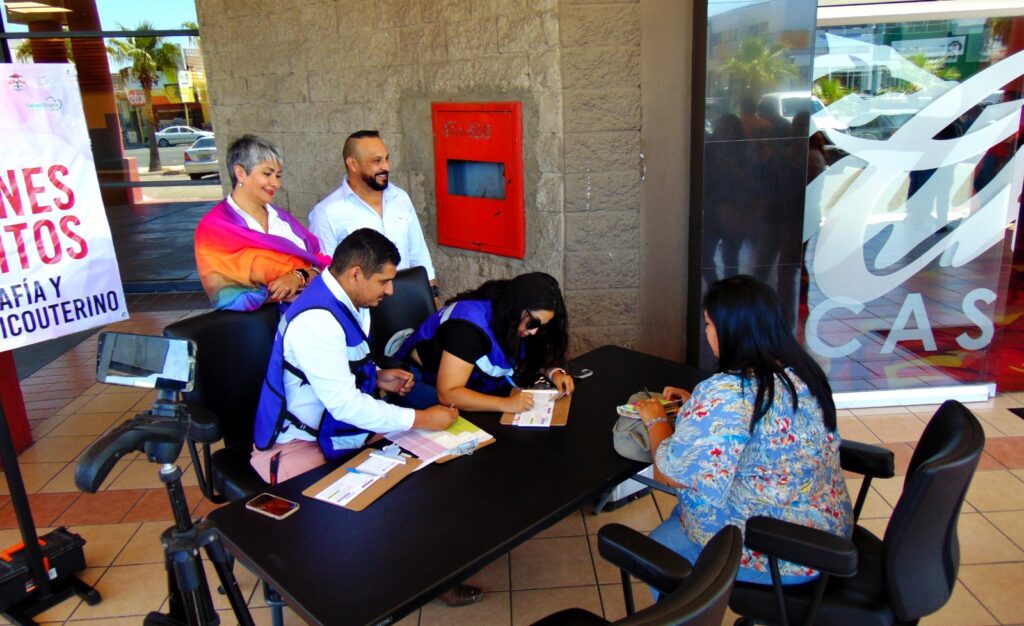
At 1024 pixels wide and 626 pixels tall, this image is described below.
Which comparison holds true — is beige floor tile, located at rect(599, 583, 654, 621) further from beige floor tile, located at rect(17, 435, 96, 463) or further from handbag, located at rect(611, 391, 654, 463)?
beige floor tile, located at rect(17, 435, 96, 463)

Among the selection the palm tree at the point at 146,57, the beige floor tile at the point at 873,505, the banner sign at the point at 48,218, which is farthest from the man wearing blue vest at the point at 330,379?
the palm tree at the point at 146,57

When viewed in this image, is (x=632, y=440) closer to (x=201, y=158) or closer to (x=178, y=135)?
(x=201, y=158)

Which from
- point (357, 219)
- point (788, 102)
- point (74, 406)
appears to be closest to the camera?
point (357, 219)

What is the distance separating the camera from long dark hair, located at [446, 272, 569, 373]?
2455 mm

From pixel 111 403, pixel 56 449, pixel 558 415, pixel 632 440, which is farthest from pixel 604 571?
pixel 111 403

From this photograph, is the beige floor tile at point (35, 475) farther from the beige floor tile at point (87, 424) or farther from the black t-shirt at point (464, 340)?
the black t-shirt at point (464, 340)

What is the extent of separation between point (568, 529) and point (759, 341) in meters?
1.47

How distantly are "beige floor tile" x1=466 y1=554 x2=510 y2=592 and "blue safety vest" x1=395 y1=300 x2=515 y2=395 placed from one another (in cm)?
65

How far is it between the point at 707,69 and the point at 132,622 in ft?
10.8

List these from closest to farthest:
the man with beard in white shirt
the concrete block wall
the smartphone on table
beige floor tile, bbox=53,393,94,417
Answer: the smartphone on table → the man with beard in white shirt → the concrete block wall → beige floor tile, bbox=53,393,94,417

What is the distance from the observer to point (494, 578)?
2725mm

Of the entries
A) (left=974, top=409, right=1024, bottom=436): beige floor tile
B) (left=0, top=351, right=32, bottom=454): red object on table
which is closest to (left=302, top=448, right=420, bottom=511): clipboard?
(left=0, top=351, right=32, bottom=454): red object on table

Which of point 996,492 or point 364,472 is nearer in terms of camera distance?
point 364,472

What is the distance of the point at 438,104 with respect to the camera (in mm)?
4098
